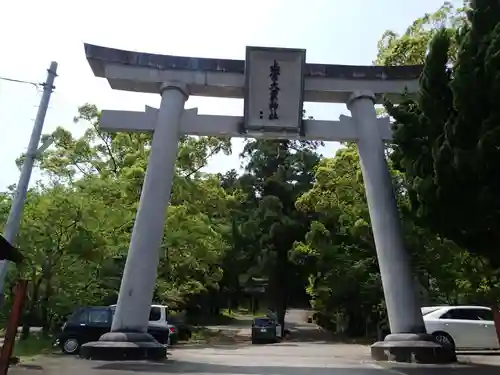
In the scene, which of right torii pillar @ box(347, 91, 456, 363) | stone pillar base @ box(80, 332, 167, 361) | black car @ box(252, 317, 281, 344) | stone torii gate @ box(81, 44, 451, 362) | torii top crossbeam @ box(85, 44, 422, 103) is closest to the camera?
stone pillar base @ box(80, 332, 167, 361)

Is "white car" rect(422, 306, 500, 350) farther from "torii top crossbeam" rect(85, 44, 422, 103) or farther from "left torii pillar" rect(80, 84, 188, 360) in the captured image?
"left torii pillar" rect(80, 84, 188, 360)

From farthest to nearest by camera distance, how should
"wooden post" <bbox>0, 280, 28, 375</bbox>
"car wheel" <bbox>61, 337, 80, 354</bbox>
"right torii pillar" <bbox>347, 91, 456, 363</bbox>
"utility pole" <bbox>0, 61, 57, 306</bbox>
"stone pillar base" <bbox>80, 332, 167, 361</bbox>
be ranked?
"car wheel" <bbox>61, 337, 80, 354</bbox> → "right torii pillar" <bbox>347, 91, 456, 363</bbox> → "stone pillar base" <bbox>80, 332, 167, 361</bbox> → "utility pole" <bbox>0, 61, 57, 306</bbox> → "wooden post" <bbox>0, 280, 28, 375</bbox>

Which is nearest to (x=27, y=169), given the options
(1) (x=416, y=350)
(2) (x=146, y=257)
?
(2) (x=146, y=257)

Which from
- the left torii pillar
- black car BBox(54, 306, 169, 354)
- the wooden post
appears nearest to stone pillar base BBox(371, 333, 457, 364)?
the left torii pillar

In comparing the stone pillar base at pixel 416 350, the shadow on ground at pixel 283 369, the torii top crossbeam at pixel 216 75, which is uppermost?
the torii top crossbeam at pixel 216 75

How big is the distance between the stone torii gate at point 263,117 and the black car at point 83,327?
3851 millimetres

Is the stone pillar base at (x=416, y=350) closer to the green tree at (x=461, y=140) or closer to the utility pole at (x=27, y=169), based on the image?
the green tree at (x=461, y=140)

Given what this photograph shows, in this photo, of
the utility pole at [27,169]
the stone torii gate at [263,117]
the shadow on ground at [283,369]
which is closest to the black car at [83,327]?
the stone torii gate at [263,117]

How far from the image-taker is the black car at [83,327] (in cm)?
1602

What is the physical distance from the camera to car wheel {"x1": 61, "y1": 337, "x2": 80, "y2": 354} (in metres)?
15.9

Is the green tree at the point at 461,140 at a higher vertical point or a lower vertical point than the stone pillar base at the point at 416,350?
higher

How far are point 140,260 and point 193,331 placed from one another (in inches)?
752

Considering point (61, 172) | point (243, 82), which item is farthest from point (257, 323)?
point (243, 82)

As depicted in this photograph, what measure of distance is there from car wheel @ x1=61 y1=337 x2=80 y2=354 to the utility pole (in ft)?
17.6
